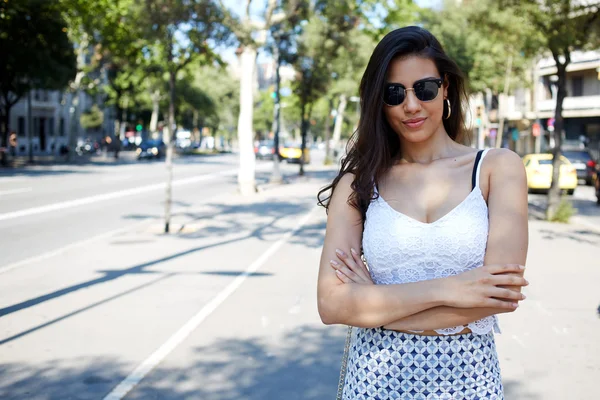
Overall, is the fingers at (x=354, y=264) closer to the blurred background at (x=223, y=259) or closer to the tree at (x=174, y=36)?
the blurred background at (x=223, y=259)

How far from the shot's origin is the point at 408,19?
5153cm

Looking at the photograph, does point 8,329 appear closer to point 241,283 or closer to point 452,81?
point 241,283

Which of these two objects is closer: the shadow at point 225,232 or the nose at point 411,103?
the nose at point 411,103

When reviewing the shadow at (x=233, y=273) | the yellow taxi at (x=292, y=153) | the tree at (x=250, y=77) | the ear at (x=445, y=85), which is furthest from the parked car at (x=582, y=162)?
the ear at (x=445, y=85)

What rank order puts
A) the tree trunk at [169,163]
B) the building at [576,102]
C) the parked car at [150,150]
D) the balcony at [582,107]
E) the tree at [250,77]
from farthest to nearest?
the parked car at [150,150] → the balcony at [582,107] → the building at [576,102] → the tree at [250,77] → the tree trunk at [169,163]

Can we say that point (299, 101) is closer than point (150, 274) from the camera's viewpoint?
No

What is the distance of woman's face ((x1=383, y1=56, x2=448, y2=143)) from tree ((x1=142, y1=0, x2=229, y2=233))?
11.2 meters

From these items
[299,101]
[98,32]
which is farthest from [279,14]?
[98,32]

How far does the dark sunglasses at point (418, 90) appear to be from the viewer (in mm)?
2305

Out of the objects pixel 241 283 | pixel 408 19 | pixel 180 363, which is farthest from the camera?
pixel 408 19

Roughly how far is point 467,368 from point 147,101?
76.8m

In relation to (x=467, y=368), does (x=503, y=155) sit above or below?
above

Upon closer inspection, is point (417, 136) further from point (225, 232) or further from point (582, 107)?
point (582, 107)

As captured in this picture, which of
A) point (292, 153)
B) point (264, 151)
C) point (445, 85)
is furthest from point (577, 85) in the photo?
point (445, 85)
